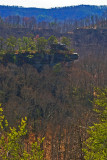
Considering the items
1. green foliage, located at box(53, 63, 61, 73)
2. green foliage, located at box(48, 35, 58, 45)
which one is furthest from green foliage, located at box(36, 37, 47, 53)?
green foliage, located at box(53, 63, 61, 73)

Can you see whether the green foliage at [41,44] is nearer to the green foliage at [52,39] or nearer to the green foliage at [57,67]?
the green foliage at [52,39]

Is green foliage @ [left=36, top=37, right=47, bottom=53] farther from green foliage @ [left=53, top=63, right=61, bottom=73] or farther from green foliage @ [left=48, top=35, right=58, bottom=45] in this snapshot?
green foliage @ [left=53, top=63, right=61, bottom=73]

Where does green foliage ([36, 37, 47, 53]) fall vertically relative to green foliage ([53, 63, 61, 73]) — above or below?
above

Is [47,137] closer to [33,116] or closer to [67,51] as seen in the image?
[33,116]

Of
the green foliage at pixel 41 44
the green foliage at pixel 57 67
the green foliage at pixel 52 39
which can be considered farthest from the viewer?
the green foliage at pixel 52 39

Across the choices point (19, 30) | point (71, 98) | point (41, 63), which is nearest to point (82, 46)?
point (19, 30)

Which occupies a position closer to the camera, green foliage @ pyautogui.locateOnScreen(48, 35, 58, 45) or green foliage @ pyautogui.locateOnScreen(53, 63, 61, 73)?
green foliage @ pyautogui.locateOnScreen(53, 63, 61, 73)

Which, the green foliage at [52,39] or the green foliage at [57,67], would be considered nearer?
the green foliage at [57,67]

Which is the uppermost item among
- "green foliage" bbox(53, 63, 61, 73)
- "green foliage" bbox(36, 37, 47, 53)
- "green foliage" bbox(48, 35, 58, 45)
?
"green foliage" bbox(48, 35, 58, 45)

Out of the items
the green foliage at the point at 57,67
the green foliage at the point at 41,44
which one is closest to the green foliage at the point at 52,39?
the green foliage at the point at 41,44

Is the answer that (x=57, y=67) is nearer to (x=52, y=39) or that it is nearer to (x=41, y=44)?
(x=41, y=44)

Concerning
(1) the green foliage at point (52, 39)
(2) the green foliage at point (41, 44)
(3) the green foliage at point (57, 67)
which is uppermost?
(1) the green foliage at point (52, 39)

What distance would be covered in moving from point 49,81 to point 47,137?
17.1 metres

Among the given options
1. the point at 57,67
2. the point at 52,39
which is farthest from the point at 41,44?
the point at 57,67
